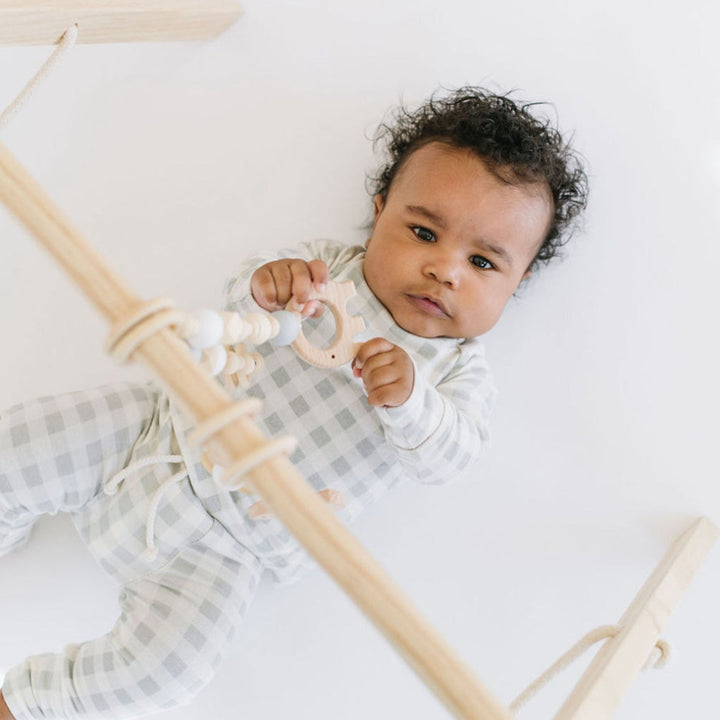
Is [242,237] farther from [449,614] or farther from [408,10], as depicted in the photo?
[449,614]

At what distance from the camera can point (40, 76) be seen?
0.90m

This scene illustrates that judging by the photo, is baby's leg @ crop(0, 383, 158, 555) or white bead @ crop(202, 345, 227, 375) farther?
baby's leg @ crop(0, 383, 158, 555)

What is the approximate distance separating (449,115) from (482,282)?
237mm

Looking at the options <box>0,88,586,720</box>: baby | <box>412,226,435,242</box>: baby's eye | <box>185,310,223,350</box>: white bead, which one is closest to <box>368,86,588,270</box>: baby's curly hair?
<box>0,88,586,720</box>: baby

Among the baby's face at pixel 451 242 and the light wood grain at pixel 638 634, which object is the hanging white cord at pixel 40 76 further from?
the light wood grain at pixel 638 634

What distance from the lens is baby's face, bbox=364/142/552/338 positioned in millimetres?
985

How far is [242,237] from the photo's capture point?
119 cm

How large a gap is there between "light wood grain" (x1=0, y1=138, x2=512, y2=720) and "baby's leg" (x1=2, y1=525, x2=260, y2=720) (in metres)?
0.51

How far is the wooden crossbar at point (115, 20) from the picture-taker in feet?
2.94

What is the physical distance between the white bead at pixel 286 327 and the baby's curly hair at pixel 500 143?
0.37 meters

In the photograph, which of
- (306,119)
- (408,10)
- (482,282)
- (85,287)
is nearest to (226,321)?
(85,287)

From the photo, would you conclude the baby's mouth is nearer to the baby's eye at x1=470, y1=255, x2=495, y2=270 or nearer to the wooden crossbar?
the baby's eye at x1=470, y1=255, x2=495, y2=270

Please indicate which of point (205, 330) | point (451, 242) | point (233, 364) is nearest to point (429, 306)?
point (451, 242)

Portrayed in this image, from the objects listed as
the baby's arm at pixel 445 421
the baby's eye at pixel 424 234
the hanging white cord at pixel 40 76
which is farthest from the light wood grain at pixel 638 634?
the hanging white cord at pixel 40 76
